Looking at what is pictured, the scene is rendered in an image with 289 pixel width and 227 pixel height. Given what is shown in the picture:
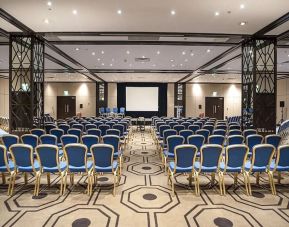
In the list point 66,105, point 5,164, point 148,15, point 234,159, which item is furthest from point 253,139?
point 66,105

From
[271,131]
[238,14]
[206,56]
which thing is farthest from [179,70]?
[238,14]

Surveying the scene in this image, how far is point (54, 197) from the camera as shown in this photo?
4422mm

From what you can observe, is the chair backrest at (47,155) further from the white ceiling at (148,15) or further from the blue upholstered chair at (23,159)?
the white ceiling at (148,15)

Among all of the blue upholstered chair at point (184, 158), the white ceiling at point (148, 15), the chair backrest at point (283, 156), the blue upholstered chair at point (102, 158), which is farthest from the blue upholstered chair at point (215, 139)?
the white ceiling at point (148, 15)

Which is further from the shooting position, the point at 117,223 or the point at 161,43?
the point at 161,43

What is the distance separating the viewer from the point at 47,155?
452 cm

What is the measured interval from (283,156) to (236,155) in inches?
37.7

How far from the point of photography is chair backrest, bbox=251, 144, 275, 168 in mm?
4523

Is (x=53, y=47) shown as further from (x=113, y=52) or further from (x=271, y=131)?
(x=271, y=131)

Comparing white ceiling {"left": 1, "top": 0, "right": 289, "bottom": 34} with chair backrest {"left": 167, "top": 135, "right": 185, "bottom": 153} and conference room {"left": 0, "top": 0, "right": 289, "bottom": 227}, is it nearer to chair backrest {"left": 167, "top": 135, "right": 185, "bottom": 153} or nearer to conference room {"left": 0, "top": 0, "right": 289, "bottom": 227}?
conference room {"left": 0, "top": 0, "right": 289, "bottom": 227}

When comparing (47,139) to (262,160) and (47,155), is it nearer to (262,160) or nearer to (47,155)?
(47,155)

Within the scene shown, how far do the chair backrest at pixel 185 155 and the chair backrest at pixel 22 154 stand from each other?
2.71 m

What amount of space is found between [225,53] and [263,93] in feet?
10.7

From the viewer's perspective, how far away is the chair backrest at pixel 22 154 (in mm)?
4402
